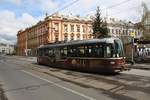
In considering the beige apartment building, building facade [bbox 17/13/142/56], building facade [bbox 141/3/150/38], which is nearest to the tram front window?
building facade [bbox 141/3/150/38]

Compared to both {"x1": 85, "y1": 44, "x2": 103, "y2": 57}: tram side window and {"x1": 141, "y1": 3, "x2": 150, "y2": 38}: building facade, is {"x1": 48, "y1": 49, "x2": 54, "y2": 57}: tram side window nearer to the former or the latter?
{"x1": 85, "y1": 44, "x2": 103, "y2": 57}: tram side window

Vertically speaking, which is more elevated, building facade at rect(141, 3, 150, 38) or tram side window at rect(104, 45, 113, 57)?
building facade at rect(141, 3, 150, 38)

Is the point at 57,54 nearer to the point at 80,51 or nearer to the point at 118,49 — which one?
the point at 80,51

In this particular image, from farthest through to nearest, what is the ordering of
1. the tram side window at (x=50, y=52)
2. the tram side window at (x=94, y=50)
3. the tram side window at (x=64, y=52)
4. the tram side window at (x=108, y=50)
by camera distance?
the tram side window at (x=50, y=52) < the tram side window at (x=64, y=52) < the tram side window at (x=94, y=50) < the tram side window at (x=108, y=50)

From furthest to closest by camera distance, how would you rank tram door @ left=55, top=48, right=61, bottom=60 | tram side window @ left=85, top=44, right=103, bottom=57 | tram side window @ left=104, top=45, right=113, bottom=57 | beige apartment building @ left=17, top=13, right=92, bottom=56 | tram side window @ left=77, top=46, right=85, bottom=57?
beige apartment building @ left=17, top=13, right=92, bottom=56 < tram door @ left=55, top=48, right=61, bottom=60 < tram side window @ left=77, top=46, right=85, bottom=57 < tram side window @ left=85, top=44, right=103, bottom=57 < tram side window @ left=104, top=45, right=113, bottom=57

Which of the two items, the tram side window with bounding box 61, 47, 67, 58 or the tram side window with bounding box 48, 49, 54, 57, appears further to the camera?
the tram side window with bounding box 48, 49, 54, 57

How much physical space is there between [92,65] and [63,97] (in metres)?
12.0

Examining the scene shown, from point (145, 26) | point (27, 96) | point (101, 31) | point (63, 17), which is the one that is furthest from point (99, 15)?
point (27, 96)

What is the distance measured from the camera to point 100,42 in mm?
22234

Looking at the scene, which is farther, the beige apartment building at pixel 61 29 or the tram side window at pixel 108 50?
the beige apartment building at pixel 61 29

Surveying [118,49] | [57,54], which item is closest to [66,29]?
[57,54]

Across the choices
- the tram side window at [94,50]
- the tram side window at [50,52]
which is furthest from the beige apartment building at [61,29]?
the tram side window at [94,50]

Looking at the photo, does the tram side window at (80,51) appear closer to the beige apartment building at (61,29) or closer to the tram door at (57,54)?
the tram door at (57,54)

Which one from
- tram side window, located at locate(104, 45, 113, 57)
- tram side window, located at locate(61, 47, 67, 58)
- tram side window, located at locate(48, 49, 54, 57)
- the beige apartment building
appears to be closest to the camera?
tram side window, located at locate(104, 45, 113, 57)
